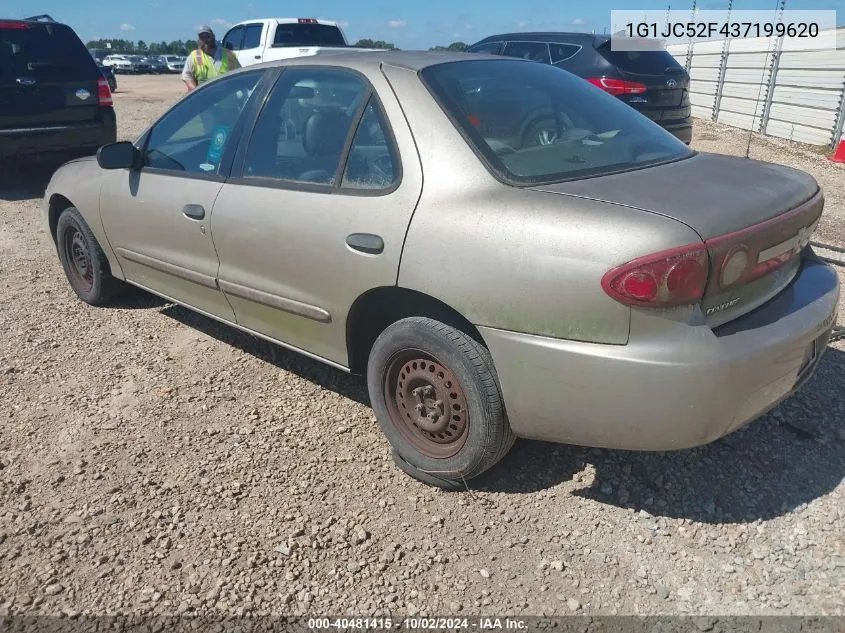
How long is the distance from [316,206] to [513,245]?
1.00 meters

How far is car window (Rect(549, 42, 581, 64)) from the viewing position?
335 inches

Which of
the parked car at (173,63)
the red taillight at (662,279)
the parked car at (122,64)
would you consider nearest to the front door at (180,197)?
the red taillight at (662,279)

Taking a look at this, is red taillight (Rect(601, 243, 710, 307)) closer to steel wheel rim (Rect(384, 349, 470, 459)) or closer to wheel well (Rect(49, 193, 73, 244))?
steel wheel rim (Rect(384, 349, 470, 459))

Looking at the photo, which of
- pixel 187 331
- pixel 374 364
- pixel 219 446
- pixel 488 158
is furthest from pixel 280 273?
pixel 187 331

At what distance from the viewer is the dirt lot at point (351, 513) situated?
2299 mm

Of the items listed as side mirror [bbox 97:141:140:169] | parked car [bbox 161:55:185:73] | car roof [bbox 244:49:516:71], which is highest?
car roof [bbox 244:49:516:71]

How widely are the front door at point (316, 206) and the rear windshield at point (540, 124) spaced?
0.27m

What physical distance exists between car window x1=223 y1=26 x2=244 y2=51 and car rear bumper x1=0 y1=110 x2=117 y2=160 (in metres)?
6.25

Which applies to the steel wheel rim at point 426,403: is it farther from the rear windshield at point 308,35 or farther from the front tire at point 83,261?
the rear windshield at point 308,35

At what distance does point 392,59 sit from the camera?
3.01 m

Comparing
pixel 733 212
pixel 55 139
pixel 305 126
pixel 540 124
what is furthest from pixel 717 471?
pixel 55 139

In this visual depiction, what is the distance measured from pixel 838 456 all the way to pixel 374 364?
202cm

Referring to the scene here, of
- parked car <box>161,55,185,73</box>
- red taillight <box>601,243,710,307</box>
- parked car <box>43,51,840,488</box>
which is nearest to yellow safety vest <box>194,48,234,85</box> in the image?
parked car <box>43,51,840,488</box>

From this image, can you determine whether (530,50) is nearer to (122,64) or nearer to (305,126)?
(305,126)
